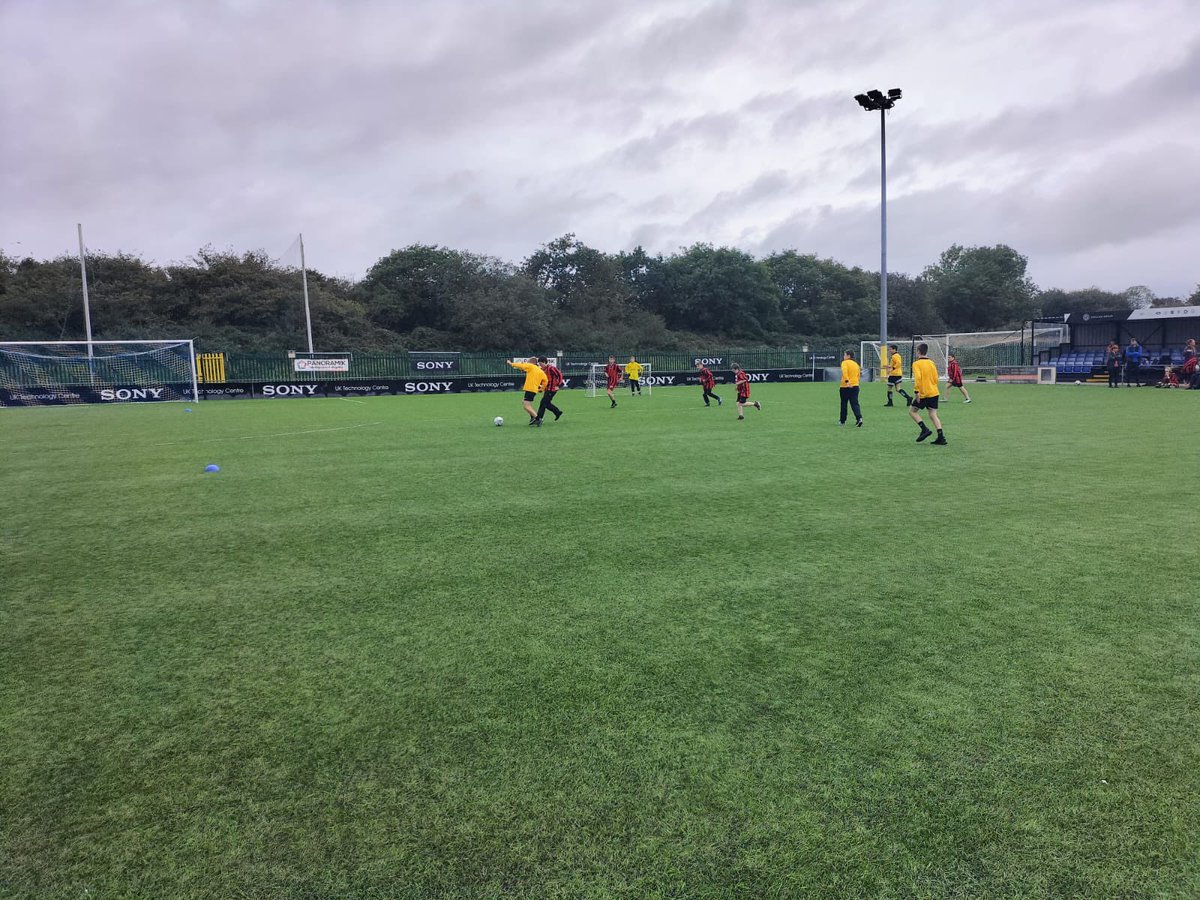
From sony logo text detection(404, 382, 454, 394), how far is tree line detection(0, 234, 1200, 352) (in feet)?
42.8

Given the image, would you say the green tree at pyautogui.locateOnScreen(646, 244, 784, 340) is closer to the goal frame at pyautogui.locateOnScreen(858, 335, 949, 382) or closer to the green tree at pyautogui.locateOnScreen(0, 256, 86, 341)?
the goal frame at pyautogui.locateOnScreen(858, 335, 949, 382)

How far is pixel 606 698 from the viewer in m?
3.37

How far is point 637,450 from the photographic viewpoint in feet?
41.3

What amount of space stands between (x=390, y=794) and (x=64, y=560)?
484 cm

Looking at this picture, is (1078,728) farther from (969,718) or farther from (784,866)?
(784,866)

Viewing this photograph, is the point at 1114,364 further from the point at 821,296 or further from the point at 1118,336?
the point at 821,296

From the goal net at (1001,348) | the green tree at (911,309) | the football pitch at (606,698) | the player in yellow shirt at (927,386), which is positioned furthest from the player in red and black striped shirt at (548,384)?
the green tree at (911,309)

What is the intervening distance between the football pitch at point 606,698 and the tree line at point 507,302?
4407 centimetres

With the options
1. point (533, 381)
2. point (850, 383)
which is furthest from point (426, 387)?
point (850, 383)

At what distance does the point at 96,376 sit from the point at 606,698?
35.1 meters

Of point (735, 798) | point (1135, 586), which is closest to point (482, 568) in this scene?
point (735, 798)

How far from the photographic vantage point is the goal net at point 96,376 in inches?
1149

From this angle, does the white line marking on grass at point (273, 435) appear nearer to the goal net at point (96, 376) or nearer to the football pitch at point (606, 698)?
the football pitch at point (606, 698)

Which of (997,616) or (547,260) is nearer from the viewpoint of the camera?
(997,616)
